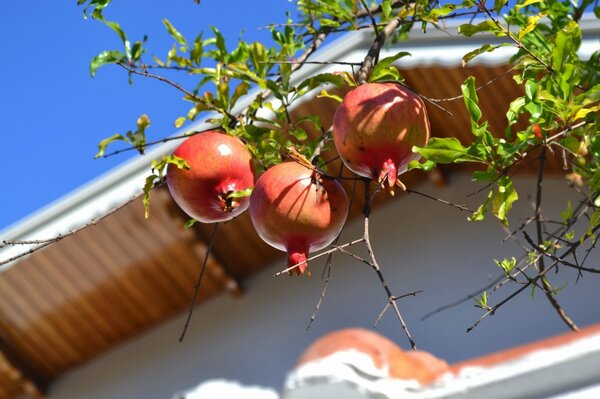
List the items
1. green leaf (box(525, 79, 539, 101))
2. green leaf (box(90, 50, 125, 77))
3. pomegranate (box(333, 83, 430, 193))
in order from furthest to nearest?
1. green leaf (box(90, 50, 125, 77))
2. green leaf (box(525, 79, 539, 101))
3. pomegranate (box(333, 83, 430, 193))

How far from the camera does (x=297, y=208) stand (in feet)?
3.74

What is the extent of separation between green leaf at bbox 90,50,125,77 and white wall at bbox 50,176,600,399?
1.67 meters

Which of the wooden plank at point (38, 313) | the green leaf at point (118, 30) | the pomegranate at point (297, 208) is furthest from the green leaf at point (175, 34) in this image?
the wooden plank at point (38, 313)

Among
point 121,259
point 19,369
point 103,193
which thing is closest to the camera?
point 103,193

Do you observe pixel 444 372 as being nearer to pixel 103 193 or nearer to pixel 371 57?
A: pixel 371 57

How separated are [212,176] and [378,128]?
25cm

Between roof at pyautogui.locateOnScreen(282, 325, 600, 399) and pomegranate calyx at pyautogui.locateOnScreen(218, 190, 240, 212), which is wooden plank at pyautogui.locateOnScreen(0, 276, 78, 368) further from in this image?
roof at pyautogui.locateOnScreen(282, 325, 600, 399)

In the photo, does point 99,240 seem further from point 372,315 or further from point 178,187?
point 178,187

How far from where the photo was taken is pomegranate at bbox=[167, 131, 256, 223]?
1244 millimetres

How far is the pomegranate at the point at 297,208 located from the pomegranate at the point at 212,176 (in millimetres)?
77

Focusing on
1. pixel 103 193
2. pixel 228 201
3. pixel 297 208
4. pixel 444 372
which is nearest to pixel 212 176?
pixel 228 201

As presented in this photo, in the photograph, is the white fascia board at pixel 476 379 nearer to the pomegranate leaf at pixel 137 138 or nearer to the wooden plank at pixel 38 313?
the pomegranate leaf at pixel 137 138

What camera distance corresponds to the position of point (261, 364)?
11.0 feet

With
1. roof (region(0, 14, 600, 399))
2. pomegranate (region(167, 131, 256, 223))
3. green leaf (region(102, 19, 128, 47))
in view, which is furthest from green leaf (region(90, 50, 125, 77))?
roof (region(0, 14, 600, 399))
